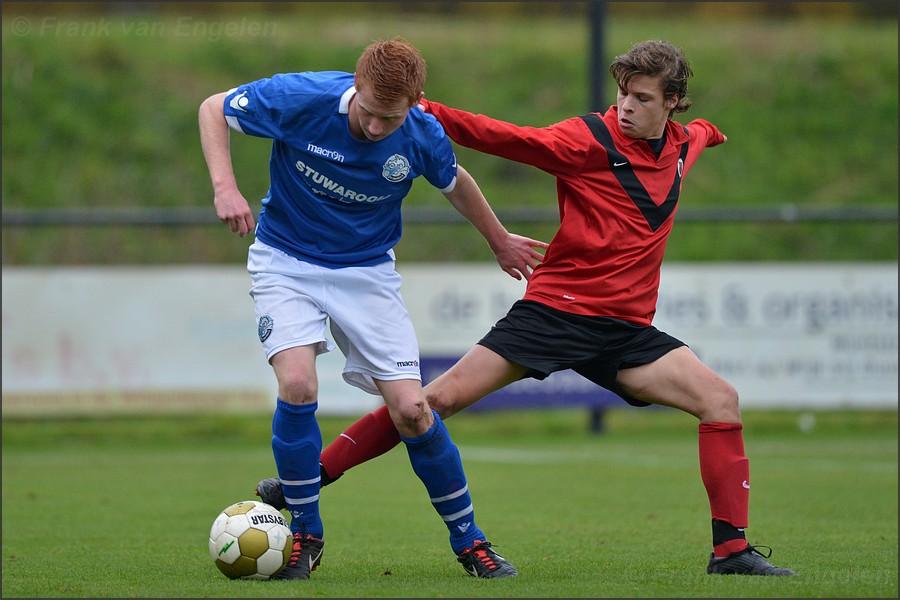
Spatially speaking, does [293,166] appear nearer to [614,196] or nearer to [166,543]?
[614,196]

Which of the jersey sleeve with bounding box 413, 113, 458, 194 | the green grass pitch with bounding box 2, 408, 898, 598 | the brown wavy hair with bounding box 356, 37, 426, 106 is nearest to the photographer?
the brown wavy hair with bounding box 356, 37, 426, 106

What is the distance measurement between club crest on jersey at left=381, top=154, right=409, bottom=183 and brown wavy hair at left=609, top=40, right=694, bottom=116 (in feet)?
3.05

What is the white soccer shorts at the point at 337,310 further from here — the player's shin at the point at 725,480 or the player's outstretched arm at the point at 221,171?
the player's shin at the point at 725,480

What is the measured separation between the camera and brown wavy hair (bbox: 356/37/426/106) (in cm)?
433

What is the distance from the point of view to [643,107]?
4.91m

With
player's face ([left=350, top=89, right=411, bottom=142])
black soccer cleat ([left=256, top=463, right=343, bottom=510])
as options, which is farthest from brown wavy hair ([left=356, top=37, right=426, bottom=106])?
black soccer cleat ([left=256, top=463, right=343, bottom=510])

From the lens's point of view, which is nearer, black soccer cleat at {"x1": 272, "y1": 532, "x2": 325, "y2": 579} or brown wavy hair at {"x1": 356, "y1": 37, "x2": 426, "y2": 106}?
brown wavy hair at {"x1": 356, "y1": 37, "x2": 426, "y2": 106}

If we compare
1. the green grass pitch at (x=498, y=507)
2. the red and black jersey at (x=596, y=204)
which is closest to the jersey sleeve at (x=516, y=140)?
the red and black jersey at (x=596, y=204)

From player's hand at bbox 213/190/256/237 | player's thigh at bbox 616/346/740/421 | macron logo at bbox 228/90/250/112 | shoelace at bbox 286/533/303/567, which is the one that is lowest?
shoelace at bbox 286/533/303/567

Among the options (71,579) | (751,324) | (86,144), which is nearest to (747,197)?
(751,324)

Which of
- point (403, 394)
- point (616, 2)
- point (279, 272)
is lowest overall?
point (403, 394)

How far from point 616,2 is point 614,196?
18.5 metres

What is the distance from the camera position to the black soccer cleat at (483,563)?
4.69 metres

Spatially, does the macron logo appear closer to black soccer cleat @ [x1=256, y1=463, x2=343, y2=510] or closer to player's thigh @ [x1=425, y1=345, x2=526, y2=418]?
player's thigh @ [x1=425, y1=345, x2=526, y2=418]
